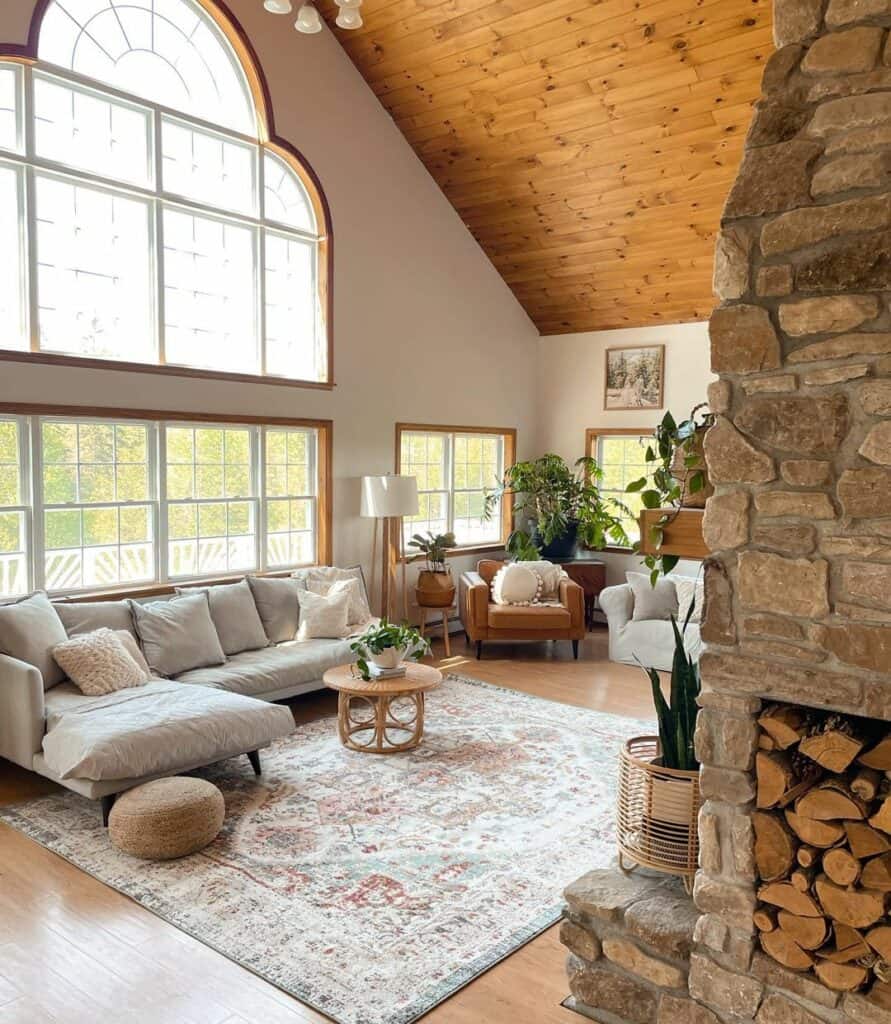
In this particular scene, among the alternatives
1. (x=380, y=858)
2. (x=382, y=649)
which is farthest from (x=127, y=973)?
(x=382, y=649)

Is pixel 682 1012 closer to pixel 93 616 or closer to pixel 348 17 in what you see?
pixel 93 616

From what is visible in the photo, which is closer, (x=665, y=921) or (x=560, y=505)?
(x=665, y=921)

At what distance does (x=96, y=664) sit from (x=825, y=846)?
3738 millimetres

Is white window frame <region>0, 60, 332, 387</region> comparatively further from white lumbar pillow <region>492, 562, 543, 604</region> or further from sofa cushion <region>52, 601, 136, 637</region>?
white lumbar pillow <region>492, 562, 543, 604</region>

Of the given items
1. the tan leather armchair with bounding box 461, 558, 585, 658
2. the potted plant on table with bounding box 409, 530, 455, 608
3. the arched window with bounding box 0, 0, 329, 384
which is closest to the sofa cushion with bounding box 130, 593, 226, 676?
the arched window with bounding box 0, 0, 329, 384

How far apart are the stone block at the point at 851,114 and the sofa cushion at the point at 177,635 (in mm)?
4400

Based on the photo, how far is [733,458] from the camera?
2.34 metres

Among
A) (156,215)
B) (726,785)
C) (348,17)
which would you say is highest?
(348,17)

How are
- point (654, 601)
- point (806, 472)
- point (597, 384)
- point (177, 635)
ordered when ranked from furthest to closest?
1. point (597, 384)
2. point (654, 601)
3. point (177, 635)
4. point (806, 472)

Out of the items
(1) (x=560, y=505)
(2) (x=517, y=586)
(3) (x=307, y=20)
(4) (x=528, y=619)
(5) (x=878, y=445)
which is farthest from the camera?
(1) (x=560, y=505)

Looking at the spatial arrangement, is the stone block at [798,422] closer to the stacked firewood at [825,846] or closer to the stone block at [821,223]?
the stone block at [821,223]

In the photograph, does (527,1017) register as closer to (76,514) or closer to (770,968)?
(770,968)

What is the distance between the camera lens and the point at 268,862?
3.69m

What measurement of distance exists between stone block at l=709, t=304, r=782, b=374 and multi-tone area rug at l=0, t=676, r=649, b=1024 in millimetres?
2134
